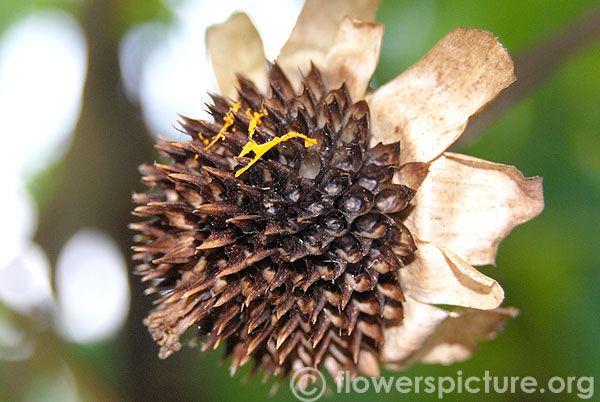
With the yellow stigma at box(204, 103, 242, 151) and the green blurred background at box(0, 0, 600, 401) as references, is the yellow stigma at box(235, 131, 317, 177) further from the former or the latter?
the green blurred background at box(0, 0, 600, 401)

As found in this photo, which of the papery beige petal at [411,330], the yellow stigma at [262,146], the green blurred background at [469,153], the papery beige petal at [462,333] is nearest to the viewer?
the yellow stigma at [262,146]

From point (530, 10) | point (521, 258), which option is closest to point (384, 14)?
point (530, 10)

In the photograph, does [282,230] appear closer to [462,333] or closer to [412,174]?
[412,174]

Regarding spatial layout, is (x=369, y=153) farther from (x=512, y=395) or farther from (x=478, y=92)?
(x=512, y=395)

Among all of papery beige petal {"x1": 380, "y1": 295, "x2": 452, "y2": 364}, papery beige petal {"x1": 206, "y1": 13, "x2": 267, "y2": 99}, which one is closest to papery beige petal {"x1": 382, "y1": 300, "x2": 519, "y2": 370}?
papery beige petal {"x1": 380, "y1": 295, "x2": 452, "y2": 364}

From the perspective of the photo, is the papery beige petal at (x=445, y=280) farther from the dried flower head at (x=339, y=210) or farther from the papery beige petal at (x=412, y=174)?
the papery beige petal at (x=412, y=174)

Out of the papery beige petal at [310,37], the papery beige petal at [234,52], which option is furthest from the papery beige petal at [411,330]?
the papery beige petal at [234,52]
